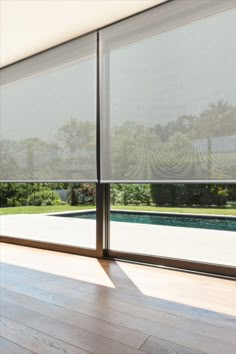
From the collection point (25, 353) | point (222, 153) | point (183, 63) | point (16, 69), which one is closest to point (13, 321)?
point (25, 353)

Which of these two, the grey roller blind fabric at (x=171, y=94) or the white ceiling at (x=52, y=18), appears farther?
the white ceiling at (x=52, y=18)

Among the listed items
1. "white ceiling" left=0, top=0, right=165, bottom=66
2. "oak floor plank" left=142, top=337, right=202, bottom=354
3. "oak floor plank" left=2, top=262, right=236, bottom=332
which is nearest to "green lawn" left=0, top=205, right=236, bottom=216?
"oak floor plank" left=2, top=262, right=236, bottom=332

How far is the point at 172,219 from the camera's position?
143 inches

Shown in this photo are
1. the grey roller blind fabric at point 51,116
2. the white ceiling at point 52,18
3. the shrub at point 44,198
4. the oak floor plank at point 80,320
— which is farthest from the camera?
the shrub at point 44,198

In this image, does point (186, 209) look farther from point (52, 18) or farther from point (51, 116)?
point (52, 18)

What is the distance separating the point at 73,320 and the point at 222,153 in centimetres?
185

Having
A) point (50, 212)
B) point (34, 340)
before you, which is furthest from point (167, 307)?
point (50, 212)

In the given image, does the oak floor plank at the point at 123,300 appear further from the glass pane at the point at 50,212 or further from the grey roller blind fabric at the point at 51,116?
the grey roller blind fabric at the point at 51,116

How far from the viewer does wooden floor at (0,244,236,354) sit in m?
1.65

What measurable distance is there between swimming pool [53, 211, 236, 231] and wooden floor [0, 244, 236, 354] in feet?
2.32

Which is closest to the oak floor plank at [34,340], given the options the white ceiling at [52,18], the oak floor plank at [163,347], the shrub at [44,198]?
the oak floor plank at [163,347]

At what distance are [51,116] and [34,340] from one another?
274cm

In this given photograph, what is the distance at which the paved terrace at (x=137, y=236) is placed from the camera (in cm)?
317

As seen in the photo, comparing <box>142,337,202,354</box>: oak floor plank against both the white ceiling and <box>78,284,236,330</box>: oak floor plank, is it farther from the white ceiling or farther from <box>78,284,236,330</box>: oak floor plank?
the white ceiling
